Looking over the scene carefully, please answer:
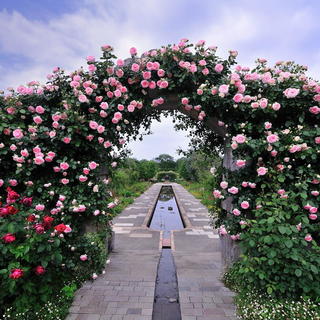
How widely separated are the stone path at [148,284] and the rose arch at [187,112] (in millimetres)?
363

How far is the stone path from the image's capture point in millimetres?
2195

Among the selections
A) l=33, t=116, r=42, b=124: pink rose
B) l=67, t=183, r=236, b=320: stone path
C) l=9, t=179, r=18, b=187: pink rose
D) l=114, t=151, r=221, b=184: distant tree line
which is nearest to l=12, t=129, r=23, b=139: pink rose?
l=33, t=116, r=42, b=124: pink rose

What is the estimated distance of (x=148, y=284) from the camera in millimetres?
2791

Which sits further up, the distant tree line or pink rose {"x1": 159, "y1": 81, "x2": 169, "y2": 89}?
pink rose {"x1": 159, "y1": 81, "x2": 169, "y2": 89}

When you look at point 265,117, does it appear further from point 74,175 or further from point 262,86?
point 74,175

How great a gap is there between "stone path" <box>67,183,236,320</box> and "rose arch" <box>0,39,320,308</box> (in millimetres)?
363

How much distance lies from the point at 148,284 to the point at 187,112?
2.26 meters

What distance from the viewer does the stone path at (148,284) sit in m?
2.20

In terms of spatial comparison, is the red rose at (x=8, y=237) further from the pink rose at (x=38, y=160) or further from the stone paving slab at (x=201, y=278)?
the stone paving slab at (x=201, y=278)

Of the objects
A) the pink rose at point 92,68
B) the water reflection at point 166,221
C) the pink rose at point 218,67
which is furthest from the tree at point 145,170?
the pink rose at point 218,67

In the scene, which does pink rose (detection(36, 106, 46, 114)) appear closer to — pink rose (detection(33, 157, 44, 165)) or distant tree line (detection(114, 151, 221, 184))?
pink rose (detection(33, 157, 44, 165))

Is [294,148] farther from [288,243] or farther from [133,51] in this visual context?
[133,51]

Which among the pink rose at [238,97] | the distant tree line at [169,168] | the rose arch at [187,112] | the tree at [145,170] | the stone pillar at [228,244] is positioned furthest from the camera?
the tree at [145,170]

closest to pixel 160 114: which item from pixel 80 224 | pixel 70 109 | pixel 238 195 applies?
pixel 70 109
